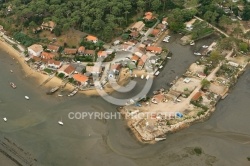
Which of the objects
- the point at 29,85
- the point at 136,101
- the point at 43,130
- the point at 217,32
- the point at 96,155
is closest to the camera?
the point at 96,155

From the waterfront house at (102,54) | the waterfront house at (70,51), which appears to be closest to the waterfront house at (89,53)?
the waterfront house at (102,54)

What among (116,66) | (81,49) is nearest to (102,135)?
(116,66)

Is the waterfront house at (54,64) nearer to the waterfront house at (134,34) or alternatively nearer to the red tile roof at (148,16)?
the waterfront house at (134,34)

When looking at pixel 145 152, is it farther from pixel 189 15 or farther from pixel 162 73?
pixel 189 15

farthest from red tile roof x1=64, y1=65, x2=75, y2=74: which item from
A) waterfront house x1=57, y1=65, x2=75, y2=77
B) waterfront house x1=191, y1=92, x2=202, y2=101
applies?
waterfront house x1=191, y1=92, x2=202, y2=101

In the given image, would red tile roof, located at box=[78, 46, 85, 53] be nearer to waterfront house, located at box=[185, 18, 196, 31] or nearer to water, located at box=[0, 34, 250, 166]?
water, located at box=[0, 34, 250, 166]

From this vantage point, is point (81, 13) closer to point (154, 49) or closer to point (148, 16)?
point (148, 16)

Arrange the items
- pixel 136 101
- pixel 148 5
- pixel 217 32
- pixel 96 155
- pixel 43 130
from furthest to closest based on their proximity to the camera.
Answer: pixel 148 5
pixel 217 32
pixel 136 101
pixel 43 130
pixel 96 155

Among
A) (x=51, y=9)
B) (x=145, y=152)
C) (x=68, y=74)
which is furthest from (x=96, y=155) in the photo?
(x=51, y=9)
